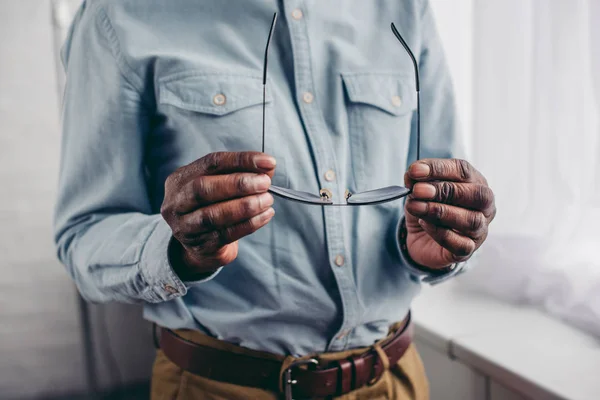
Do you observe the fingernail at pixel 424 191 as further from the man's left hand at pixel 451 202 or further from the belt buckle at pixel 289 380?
the belt buckle at pixel 289 380

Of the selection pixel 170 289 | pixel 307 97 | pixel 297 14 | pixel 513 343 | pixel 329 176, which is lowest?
pixel 513 343

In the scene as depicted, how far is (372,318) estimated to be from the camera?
2.46 ft

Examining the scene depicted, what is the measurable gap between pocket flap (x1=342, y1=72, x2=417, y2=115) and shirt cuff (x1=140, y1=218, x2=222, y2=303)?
1.05ft

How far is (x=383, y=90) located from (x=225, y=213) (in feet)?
1.28

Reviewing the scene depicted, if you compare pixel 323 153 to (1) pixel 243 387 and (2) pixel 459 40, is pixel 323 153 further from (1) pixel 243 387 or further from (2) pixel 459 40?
(2) pixel 459 40

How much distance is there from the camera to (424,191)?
0.52 meters

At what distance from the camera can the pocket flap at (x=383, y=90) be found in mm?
756

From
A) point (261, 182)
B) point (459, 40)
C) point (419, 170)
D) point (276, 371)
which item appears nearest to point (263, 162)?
point (261, 182)

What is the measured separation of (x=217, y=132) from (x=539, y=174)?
0.70 meters

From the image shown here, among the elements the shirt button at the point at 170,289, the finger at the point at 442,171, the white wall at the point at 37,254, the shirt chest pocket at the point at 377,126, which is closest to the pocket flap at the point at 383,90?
the shirt chest pocket at the point at 377,126

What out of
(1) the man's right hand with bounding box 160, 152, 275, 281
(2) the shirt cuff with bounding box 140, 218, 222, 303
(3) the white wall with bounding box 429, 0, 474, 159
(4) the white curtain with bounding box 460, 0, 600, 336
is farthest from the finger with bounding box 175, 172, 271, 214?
(3) the white wall with bounding box 429, 0, 474, 159

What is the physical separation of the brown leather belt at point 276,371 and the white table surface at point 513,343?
305 millimetres

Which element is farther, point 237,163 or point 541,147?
point 541,147

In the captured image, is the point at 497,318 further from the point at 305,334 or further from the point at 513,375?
the point at 305,334
